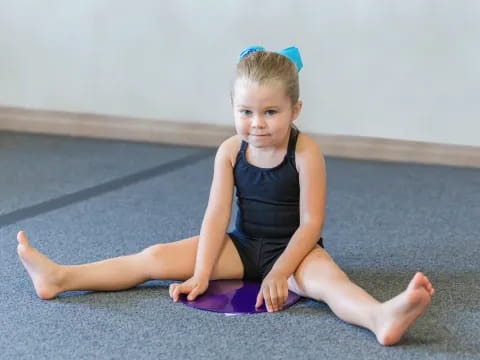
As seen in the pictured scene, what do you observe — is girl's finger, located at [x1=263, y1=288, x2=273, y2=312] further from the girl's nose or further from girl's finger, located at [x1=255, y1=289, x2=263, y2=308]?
the girl's nose

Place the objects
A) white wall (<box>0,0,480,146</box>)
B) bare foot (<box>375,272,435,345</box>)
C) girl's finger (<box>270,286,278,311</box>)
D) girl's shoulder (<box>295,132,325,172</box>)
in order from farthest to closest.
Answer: white wall (<box>0,0,480,146</box>) → girl's shoulder (<box>295,132,325,172</box>) → girl's finger (<box>270,286,278,311</box>) → bare foot (<box>375,272,435,345</box>)

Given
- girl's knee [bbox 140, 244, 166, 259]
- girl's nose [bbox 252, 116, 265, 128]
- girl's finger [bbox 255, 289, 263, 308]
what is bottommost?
girl's finger [bbox 255, 289, 263, 308]

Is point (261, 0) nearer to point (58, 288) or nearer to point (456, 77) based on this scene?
point (456, 77)

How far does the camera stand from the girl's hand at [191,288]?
1.38 m

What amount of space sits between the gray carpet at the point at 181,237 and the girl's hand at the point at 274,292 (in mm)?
21

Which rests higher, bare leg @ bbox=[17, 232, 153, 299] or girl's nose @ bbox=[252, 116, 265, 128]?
girl's nose @ bbox=[252, 116, 265, 128]

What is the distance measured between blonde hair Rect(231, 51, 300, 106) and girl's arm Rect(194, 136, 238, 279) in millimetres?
163

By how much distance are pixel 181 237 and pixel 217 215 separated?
1.22 feet

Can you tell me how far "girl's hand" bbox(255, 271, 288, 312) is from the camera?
4.39 ft

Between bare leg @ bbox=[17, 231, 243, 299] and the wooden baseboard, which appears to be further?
the wooden baseboard

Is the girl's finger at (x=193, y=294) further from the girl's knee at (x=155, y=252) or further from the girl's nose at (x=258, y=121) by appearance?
the girl's nose at (x=258, y=121)

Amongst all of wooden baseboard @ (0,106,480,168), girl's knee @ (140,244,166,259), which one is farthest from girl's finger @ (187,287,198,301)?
wooden baseboard @ (0,106,480,168)

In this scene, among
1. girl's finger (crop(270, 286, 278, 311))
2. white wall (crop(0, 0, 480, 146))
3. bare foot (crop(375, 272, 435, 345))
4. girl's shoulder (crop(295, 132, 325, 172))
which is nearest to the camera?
bare foot (crop(375, 272, 435, 345))

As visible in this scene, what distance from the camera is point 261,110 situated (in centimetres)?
136
